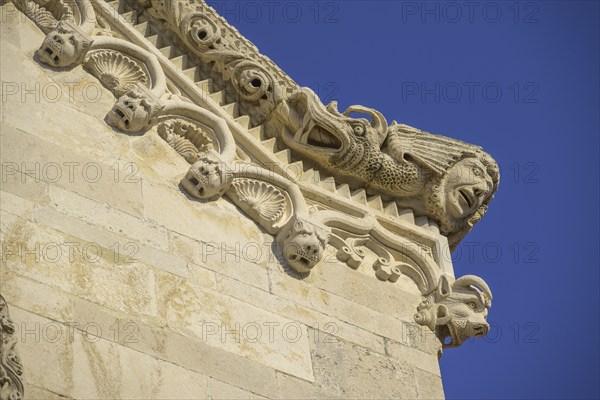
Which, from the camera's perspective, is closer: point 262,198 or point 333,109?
point 262,198

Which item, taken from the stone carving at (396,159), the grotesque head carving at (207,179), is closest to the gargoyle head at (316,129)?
the stone carving at (396,159)

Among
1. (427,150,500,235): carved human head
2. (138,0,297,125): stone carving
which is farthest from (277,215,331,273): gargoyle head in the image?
(427,150,500,235): carved human head

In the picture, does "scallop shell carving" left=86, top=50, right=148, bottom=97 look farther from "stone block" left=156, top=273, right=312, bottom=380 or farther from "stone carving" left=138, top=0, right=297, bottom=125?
"stone block" left=156, top=273, right=312, bottom=380

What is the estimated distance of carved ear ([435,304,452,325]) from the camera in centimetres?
1184

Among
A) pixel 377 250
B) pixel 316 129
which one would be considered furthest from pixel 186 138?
pixel 377 250

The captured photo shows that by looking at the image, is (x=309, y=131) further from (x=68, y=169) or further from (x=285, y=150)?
(x=68, y=169)

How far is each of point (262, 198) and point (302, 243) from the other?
0.48 meters

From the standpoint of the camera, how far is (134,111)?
1145 centimetres

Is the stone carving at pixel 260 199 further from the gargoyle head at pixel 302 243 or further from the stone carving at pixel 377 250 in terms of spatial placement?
the stone carving at pixel 377 250

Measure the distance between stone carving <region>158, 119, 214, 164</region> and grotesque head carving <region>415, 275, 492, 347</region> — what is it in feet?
5.72

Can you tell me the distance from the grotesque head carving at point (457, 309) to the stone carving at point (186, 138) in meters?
1.74

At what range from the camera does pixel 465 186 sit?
491 inches

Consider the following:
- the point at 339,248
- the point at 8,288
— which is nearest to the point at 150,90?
the point at 339,248

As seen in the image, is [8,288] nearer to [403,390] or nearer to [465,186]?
[403,390]
